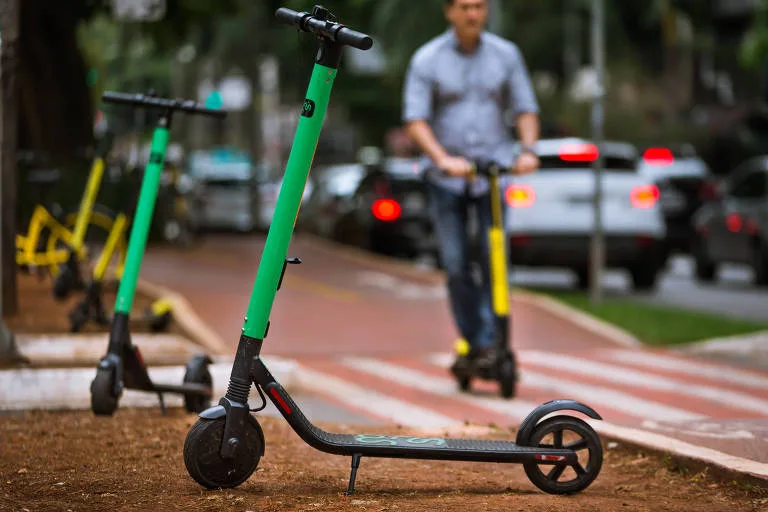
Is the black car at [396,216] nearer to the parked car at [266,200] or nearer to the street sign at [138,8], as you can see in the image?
the parked car at [266,200]

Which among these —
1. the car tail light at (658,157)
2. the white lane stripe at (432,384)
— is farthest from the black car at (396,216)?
the white lane stripe at (432,384)

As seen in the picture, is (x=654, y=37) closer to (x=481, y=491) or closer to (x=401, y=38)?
(x=401, y=38)

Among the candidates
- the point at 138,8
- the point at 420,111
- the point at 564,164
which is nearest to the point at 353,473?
the point at 420,111

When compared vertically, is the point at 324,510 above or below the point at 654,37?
below

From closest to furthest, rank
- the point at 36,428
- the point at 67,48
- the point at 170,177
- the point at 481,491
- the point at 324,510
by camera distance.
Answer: the point at 324,510 < the point at 481,491 < the point at 36,428 < the point at 67,48 < the point at 170,177

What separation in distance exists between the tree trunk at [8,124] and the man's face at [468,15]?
2403 mm

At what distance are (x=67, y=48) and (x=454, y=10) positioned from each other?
14770mm

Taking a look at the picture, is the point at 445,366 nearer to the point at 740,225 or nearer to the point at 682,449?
the point at 682,449

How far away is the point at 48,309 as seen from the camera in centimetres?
1270

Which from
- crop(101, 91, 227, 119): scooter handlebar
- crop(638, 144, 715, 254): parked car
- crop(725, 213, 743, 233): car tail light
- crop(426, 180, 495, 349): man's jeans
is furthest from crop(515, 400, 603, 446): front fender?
crop(638, 144, 715, 254): parked car

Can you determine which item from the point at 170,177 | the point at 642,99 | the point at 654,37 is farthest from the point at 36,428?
the point at 642,99

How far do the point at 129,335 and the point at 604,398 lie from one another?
3.13m

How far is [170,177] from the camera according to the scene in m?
25.8

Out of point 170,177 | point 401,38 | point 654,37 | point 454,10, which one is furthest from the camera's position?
point 654,37
